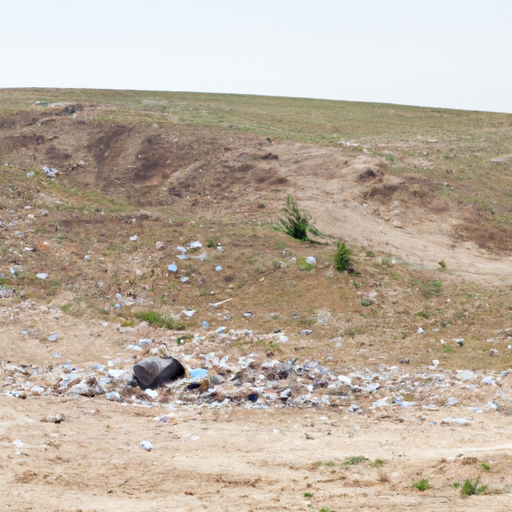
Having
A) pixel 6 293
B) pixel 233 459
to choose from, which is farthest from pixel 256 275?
pixel 233 459

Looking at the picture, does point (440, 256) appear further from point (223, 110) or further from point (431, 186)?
point (223, 110)

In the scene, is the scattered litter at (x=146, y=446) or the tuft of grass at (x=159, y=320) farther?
the tuft of grass at (x=159, y=320)

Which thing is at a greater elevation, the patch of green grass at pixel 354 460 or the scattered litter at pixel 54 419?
the patch of green grass at pixel 354 460

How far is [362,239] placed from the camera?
14.6 metres

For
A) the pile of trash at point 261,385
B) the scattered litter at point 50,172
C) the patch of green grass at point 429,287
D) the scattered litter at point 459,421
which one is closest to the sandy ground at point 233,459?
the scattered litter at point 459,421

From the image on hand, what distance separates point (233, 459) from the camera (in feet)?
20.6

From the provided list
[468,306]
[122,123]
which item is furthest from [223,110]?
[468,306]

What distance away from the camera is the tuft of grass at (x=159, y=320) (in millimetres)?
10617

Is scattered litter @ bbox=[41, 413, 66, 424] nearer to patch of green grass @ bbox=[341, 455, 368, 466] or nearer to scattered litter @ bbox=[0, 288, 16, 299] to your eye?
patch of green grass @ bbox=[341, 455, 368, 466]

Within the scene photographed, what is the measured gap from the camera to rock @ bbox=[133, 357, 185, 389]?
8.55 meters

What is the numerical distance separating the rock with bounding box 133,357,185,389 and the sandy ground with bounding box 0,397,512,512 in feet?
2.21

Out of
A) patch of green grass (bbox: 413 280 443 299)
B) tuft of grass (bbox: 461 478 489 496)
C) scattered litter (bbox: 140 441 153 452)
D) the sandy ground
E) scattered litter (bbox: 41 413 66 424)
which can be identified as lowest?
scattered litter (bbox: 41 413 66 424)

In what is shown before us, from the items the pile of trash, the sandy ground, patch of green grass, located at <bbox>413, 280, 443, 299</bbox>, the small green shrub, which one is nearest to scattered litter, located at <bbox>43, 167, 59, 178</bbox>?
the small green shrub

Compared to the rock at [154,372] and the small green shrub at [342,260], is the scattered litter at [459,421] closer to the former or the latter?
the rock at [154,372]
